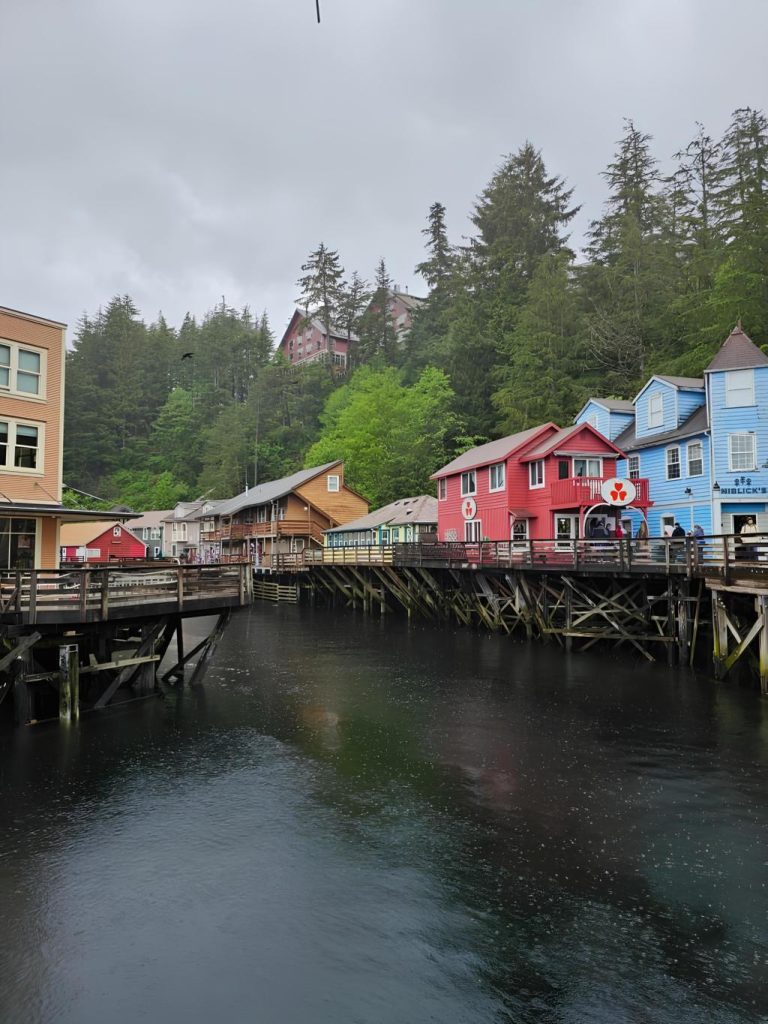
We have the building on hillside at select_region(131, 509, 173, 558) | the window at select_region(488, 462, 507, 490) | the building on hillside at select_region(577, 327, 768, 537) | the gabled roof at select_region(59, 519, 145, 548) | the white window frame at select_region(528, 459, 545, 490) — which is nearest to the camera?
the building on hillside at select_region(577, 327, 768, 537)

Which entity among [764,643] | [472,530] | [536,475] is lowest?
[764,643]

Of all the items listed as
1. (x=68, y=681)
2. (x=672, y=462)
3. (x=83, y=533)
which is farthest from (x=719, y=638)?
(x=83, y=533)

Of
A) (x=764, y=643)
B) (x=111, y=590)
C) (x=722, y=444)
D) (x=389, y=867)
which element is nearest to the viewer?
(x=389, y=867)

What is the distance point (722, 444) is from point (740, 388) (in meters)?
2.65

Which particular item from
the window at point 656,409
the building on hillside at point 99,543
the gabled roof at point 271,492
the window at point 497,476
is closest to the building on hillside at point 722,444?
the window at point 656,409

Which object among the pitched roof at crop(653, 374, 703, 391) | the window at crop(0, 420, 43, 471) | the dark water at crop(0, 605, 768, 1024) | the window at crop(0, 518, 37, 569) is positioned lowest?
the dark water at crop(0, 605, 768, 1024)

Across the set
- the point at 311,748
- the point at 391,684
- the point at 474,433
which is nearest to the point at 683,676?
the point at 391,684

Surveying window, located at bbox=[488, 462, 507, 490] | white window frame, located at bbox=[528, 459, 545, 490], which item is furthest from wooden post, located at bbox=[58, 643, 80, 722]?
window, located at bbox=[488, 462, 507, 490]

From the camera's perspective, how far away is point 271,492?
59.2m

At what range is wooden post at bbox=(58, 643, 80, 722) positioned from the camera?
15.0 metres

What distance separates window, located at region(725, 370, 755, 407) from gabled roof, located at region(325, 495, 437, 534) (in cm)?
2050

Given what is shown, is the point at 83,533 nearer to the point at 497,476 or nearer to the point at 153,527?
the point at 153,527

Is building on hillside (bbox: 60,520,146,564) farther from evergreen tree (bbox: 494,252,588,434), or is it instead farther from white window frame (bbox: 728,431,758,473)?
white window frame (bbox: 728,431,758,473)

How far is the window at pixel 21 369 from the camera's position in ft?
62.9
